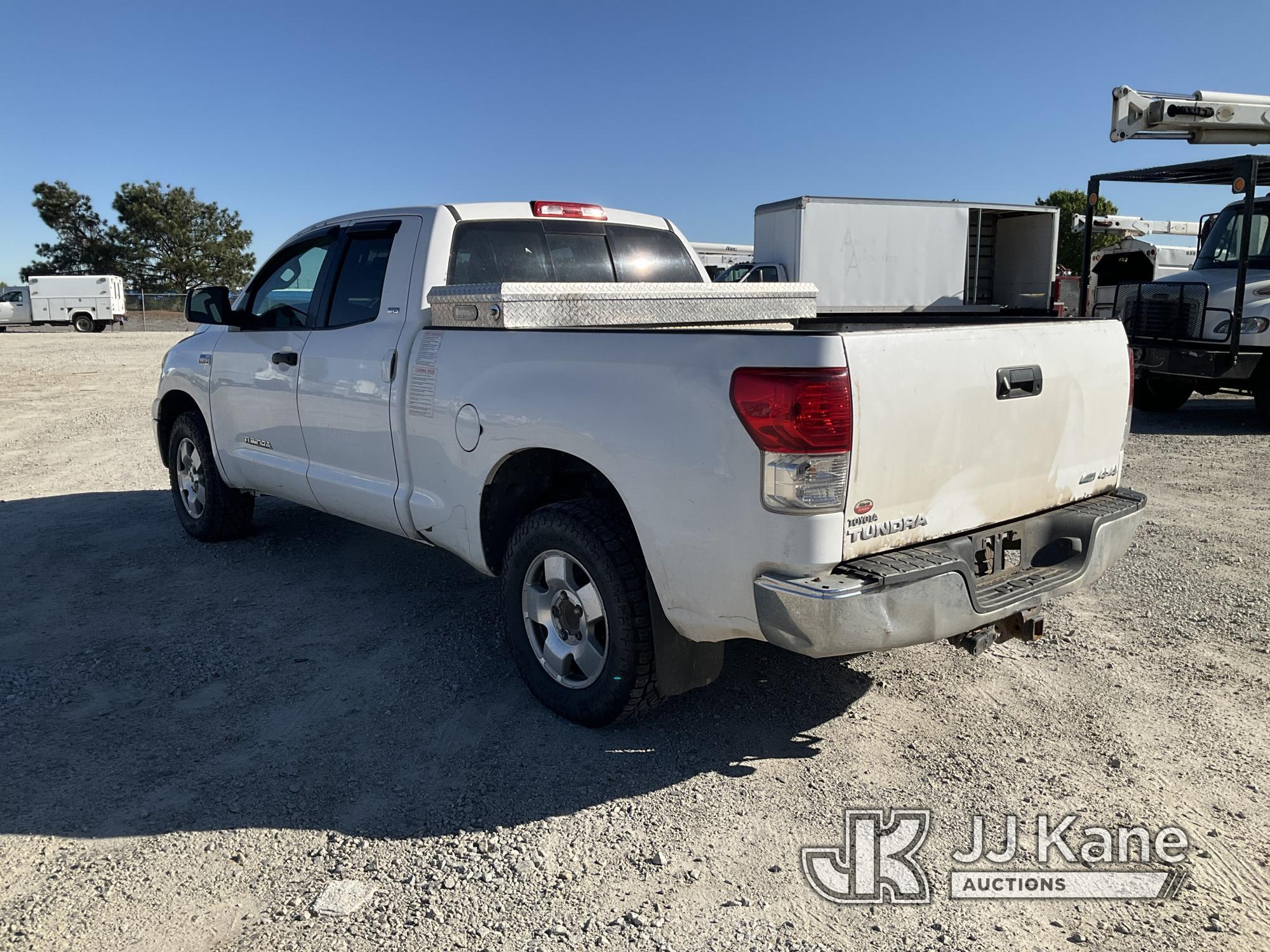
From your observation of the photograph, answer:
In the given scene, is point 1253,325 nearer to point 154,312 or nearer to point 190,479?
point 190,479

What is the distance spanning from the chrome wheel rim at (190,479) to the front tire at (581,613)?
3389 mm

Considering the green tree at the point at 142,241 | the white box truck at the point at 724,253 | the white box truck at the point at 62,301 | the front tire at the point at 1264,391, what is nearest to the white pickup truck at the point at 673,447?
the front tire at the point at 1264,391

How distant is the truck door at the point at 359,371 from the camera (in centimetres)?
454

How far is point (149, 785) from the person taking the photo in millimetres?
3367

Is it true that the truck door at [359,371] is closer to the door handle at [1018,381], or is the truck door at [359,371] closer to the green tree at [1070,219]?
the door handle at [1018,381]

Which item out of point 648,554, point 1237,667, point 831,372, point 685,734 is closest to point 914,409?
point 831,372

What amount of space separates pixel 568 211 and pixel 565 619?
2.40 m

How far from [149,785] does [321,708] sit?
728 millimetres

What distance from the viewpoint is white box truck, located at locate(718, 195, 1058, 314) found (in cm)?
1848

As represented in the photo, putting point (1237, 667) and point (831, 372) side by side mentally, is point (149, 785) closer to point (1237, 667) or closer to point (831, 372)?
point (831, 372)

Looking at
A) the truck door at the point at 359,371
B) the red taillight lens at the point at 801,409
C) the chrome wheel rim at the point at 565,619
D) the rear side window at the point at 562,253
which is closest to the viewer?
the red taillight lens at the point at 801,409

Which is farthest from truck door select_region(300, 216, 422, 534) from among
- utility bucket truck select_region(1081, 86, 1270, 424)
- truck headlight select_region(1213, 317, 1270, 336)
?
truck headlight select_region(1213, 317, 1270, 336)

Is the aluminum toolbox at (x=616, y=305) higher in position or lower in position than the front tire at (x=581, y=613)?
higher

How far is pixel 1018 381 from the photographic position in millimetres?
3270
